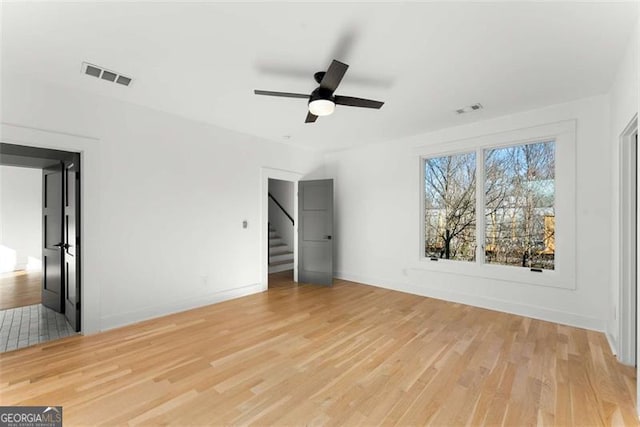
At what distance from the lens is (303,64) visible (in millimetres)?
2619

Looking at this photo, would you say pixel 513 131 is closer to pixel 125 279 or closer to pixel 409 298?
pixel 409 298

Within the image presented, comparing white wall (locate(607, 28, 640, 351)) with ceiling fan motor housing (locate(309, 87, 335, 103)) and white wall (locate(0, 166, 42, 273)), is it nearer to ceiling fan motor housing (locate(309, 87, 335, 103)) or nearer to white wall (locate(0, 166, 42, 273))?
ceiling fan motor housing (locate(309, 87, 335, 103))

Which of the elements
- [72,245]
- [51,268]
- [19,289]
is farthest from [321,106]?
[19,289]

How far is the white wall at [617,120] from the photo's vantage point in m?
2.24

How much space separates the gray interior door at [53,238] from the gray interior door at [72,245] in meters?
0.14

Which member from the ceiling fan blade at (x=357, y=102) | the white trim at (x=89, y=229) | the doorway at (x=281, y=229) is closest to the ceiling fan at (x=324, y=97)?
the ceiling fan blade at (x=357, y=102)

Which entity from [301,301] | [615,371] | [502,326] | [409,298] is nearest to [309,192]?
[301,301]

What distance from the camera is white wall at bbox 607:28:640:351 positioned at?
7.34 feet

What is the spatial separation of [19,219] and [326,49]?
348 inches

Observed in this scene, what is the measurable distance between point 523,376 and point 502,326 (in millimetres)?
1212

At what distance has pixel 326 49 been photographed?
239 centimetres

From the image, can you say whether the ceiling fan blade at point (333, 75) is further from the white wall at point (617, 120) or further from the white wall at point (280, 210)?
the white wall at point (280, 210)

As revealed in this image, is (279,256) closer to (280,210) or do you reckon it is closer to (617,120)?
(280,210)

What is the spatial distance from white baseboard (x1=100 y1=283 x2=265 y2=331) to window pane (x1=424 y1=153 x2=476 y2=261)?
10.4 feet
